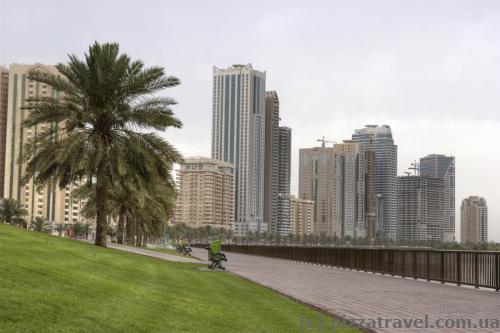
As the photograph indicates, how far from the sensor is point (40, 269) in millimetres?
10266

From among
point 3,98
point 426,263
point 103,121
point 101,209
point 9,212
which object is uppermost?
point 3,98

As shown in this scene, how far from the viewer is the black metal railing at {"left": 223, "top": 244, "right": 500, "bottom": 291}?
19297 millimetres

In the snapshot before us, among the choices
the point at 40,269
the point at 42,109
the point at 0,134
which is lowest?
the point at 40,269

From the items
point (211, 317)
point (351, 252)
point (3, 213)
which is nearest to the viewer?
point (211, 317)

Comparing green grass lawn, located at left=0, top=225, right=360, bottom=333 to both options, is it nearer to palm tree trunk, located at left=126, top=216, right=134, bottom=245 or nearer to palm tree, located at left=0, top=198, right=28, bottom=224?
palm tree trunk, located at left=126, top=216, right=134, bottom=245

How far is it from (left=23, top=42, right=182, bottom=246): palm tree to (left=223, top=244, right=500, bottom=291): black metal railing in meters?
10.1

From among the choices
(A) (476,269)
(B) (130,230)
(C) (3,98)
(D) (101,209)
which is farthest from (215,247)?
(C) (3,98)

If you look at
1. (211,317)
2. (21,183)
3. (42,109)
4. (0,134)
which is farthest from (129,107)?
(0,134)

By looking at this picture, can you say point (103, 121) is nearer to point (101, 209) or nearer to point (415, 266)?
point (101, 209)

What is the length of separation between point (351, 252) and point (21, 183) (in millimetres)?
17027

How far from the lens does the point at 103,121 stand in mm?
31125

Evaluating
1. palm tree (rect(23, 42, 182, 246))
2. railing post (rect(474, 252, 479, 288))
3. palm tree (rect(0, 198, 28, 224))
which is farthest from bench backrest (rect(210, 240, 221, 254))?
palm tree (rect(0, 198, 28, 224))

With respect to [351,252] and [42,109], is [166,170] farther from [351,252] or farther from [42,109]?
[351,252]

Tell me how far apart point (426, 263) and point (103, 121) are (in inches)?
658
